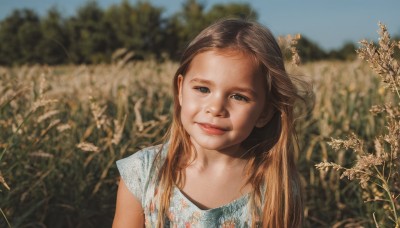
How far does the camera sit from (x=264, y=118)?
200 cm

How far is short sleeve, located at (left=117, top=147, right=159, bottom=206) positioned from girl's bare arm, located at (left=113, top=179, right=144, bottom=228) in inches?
0.8

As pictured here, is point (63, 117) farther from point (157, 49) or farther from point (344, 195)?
point (157, 49)

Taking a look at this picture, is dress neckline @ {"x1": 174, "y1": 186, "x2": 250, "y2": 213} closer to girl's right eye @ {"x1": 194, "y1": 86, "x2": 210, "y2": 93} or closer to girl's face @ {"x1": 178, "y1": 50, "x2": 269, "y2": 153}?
girl's face @ {"x1": 178, "y1": 50, "x2": 269, "y2": 153}

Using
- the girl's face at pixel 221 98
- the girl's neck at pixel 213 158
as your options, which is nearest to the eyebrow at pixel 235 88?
the girl's face at pixel 221 98

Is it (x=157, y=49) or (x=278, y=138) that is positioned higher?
(x=278, y=138)

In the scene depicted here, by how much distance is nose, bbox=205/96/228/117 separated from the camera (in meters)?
1.71

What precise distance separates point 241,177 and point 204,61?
0.49 metres

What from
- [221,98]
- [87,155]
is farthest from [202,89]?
[87,155]

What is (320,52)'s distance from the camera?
40.7m

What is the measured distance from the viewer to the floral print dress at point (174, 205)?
6.21 ft

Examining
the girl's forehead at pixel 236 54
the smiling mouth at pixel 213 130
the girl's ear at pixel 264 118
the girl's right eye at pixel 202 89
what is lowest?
the girl's ear at pixel 264 118

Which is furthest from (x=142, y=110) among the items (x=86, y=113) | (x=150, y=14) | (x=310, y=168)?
(x=150, y=14)

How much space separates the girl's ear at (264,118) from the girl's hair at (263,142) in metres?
0.02

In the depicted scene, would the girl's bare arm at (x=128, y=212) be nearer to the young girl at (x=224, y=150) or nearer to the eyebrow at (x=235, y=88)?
the young girl at (x=224, y=150)
